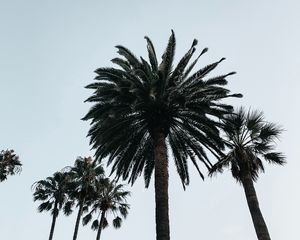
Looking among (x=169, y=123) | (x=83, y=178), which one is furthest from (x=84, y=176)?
(x=169, y=123)

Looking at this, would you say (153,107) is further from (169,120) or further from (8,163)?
(8,163)

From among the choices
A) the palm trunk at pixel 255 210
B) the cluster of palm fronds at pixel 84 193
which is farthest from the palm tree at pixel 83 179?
the palm trunk at pixel 255 210

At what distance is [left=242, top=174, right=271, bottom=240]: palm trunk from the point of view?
16.9 metres

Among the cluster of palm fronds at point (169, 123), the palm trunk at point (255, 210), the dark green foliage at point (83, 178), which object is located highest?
the dark green foliage at point (83, 178)

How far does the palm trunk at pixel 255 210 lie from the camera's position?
1688 centimetres

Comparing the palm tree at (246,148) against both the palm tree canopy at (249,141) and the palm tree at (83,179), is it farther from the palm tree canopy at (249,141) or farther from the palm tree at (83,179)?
the palm tree at (83,179)

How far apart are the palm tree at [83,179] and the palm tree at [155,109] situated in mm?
14522

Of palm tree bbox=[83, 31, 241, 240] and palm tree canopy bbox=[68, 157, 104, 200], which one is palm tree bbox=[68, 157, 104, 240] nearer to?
palm tree canopy bbox=[68, 157, 104, 200]

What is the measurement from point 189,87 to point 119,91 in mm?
3835

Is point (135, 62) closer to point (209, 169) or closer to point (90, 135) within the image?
point (90, 135)

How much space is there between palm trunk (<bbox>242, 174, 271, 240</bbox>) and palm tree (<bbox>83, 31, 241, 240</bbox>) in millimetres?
2617

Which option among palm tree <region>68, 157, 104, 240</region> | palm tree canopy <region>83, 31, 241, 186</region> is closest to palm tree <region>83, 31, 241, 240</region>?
palm tree canopy <region>83, 31, 241, 186</region>

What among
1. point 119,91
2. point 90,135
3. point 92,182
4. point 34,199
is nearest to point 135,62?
point 119,91

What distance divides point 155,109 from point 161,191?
459 centimetres
